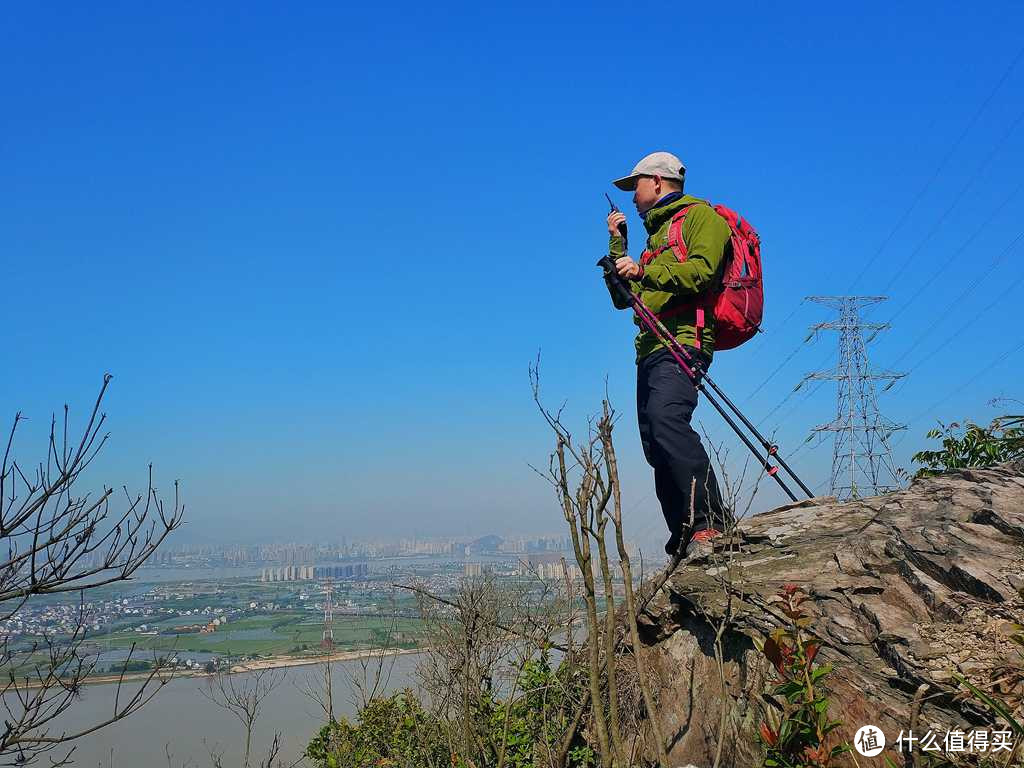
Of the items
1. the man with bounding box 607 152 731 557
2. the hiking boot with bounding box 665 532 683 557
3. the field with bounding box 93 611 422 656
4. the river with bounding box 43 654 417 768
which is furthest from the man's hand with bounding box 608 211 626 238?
the field with bounding box 93 611 422 656

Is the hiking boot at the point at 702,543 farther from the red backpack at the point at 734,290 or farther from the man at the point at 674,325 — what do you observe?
the red backpack at the point at 734,290

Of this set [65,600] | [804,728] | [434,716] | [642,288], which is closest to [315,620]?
[65,600]

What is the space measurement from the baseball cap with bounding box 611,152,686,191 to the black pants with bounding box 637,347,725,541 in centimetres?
113

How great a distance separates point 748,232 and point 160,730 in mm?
15467

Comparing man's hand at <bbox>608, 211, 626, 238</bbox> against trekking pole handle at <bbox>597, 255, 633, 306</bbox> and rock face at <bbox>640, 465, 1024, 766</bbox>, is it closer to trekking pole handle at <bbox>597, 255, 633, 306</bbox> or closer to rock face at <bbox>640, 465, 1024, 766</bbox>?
trekking pole handle at <bbox>597, 255, 633, 306</bbox>

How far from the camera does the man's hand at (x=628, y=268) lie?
4.43 metres

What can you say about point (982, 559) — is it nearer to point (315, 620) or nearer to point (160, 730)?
point (160, 730)

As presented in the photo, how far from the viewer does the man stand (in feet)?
13.9

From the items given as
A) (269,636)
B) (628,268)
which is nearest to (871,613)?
(628,268)

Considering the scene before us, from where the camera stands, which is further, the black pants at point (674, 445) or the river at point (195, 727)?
the river at point (195, 727)

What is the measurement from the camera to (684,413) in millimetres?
4359

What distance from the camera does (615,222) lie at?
4867 mm

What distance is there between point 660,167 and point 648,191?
0.52ft

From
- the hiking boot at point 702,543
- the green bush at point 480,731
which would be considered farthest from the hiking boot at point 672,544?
the green bush at point 480,731
